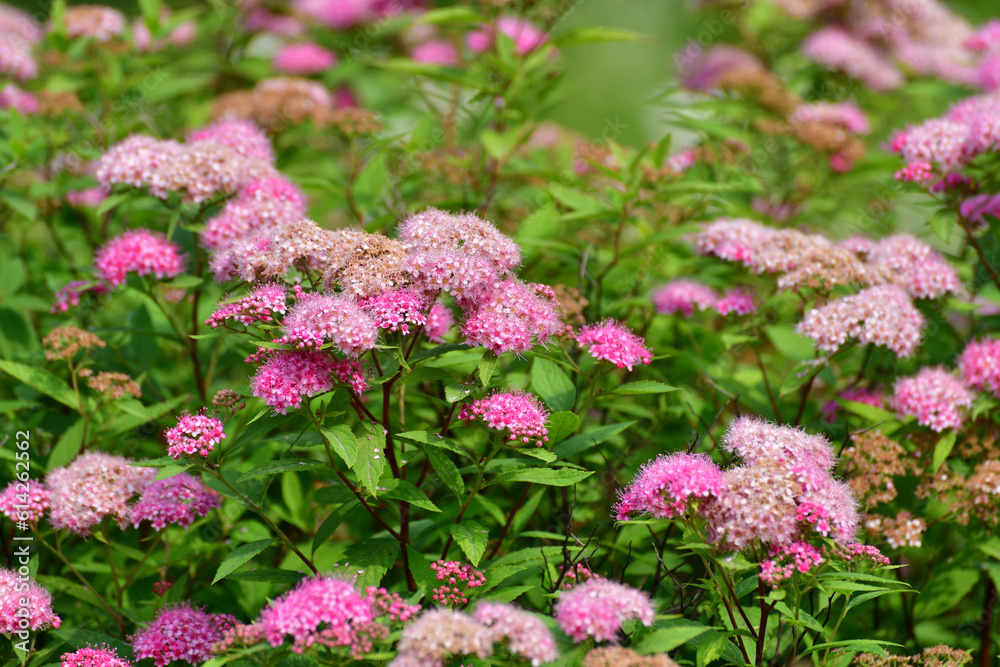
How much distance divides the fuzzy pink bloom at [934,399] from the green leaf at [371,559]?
5.54ft

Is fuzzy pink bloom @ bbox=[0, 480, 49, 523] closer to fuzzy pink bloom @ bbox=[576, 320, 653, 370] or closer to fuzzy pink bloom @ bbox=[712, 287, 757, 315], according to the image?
fuzzy pink bloom @ bbox=[576, 320, 653, 370]

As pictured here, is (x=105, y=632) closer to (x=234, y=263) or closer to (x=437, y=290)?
(x=234, y=263)

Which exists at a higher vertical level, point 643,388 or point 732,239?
point 732,239

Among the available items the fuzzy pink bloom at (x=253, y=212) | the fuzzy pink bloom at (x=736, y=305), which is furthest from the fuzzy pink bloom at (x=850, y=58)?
the fuzzy pink bloom at (x=253, y=212)

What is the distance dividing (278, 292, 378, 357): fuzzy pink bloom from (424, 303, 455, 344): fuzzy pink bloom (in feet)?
0.94

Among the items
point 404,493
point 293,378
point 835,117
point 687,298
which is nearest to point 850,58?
point 835,117

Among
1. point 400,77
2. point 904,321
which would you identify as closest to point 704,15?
point 400,77

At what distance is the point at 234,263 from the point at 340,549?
0.95 meters

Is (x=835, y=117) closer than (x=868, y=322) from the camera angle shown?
No

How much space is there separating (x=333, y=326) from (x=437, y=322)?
400 millimetres

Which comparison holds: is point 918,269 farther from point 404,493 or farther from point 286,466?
point 286,466

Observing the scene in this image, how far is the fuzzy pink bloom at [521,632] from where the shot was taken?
1.66 meters

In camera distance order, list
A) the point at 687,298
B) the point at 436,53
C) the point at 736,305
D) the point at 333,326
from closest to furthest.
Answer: the point at 333,326 → the point at 736,305 → the point at 687,298 → the point at 436,53

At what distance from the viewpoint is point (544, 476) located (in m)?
2.11
